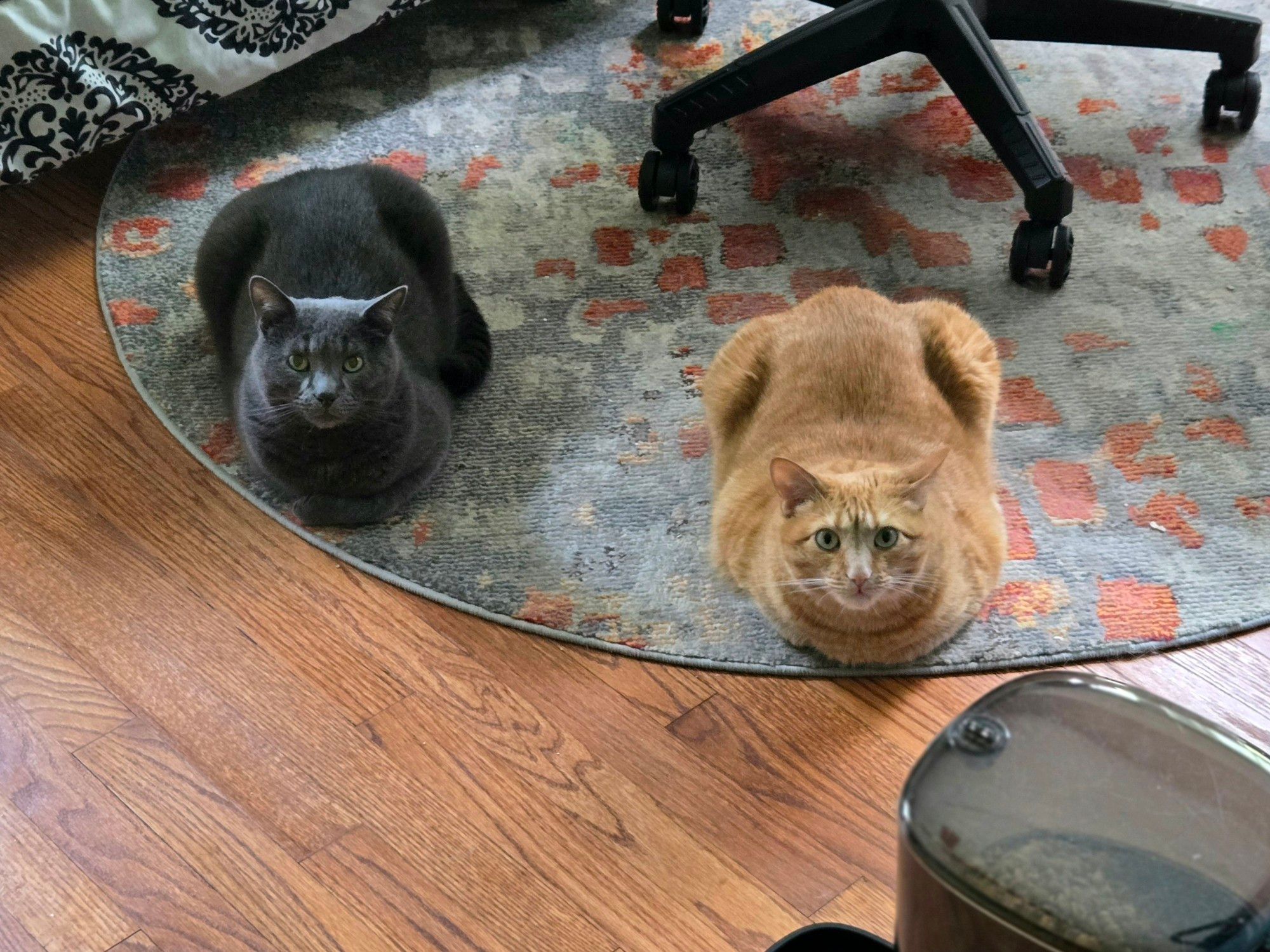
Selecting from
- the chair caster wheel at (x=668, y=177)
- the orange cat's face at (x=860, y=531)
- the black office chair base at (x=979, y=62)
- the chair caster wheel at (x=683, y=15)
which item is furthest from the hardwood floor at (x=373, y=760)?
the chair caster wheel at (x=683, y=15)

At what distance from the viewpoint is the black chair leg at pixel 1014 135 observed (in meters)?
1.80

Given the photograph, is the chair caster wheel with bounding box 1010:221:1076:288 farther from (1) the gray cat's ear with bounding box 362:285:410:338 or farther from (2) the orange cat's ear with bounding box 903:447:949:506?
(1) the gray cat's ear with bounding box 362:285:410:338

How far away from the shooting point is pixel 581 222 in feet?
6.67

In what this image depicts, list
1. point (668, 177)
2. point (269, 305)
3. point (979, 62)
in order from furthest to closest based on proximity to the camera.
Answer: point (668, 177) < point (979, 62) < point (269, 305)

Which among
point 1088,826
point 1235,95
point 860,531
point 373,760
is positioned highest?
point 1088,826

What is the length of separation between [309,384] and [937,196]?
47.1 inches

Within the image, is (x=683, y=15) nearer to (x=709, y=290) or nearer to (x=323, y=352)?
(x=709, y=290)

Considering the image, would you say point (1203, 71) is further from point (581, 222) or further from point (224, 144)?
point (224, 144)

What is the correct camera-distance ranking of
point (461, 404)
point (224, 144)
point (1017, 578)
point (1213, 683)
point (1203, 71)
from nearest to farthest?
point (1213, 683) → point (1017, 578) → point (461, 404) → point (224, 144) → point (1203, 71)

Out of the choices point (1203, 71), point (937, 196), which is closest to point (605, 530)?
point (937, 196)

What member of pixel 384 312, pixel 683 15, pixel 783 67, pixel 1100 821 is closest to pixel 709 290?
pixel 783 67

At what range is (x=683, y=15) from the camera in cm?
245

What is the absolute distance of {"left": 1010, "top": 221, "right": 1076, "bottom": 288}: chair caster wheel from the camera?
1841 mm

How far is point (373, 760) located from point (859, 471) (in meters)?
0.62
